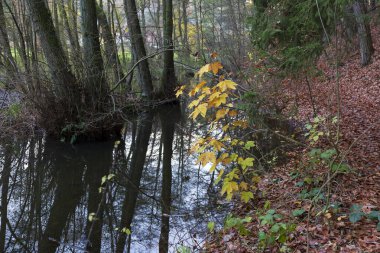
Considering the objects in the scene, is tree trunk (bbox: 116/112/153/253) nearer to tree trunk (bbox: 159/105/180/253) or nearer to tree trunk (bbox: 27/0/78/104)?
tree trunk (bbox: 159/105/180/253)

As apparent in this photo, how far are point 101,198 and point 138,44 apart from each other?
1049cm

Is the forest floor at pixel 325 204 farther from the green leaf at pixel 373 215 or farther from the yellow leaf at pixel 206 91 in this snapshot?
the yellow leaf at pixel 206 91

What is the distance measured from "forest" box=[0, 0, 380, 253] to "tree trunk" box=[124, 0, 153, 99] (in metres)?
2.70

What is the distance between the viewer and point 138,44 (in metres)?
16.3

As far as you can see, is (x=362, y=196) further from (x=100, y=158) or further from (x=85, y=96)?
(x=85, y=96)

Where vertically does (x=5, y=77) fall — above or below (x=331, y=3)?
above

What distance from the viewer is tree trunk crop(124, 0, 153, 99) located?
51.5 ft

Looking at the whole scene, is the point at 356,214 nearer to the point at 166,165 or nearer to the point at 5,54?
the point at 166,165

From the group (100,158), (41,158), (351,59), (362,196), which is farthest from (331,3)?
(351,59)

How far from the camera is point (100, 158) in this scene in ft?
31.6

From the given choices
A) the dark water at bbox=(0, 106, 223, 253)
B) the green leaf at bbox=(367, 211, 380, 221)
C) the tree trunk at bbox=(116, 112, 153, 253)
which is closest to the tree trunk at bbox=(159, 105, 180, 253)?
the dark water at bbox=(0, 106, 223, 253)

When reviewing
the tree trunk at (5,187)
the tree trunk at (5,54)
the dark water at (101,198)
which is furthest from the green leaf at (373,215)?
the tree trunk at (5,54)

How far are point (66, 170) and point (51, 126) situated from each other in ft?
8.23

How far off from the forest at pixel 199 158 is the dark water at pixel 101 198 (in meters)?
0.03
